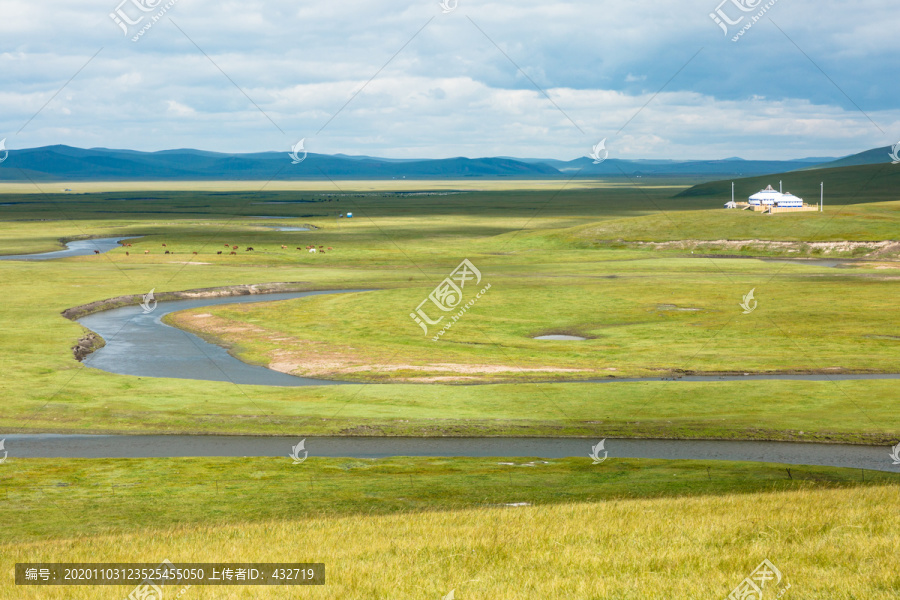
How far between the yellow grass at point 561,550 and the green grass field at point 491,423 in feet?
0.25

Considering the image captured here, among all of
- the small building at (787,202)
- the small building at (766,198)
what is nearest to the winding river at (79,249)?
the small building at (787,202)

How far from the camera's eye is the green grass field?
14953 mm

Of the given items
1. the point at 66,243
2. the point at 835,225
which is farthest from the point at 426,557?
the point at 66,243

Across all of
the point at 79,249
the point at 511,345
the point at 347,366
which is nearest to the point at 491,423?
the point at 347,366

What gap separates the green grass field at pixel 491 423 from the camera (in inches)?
589

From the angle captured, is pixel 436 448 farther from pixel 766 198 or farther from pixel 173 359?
pixel 766 198

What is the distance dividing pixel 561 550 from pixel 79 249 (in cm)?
14410

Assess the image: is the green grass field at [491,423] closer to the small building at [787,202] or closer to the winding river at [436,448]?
the winding river at [436,448]

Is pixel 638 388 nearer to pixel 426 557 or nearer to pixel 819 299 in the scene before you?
pixel 426 557

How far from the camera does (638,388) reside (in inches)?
1892

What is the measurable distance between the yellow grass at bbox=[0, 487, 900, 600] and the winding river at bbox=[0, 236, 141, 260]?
122160 millimetres

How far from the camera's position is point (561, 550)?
15.5 metres

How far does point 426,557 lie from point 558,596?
348 cm

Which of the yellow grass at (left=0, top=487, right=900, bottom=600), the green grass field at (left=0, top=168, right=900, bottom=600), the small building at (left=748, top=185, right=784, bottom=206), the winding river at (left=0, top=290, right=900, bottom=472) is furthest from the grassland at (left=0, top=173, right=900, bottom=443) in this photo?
the small building at (left=748, top=185, right=784, bottom=206)
